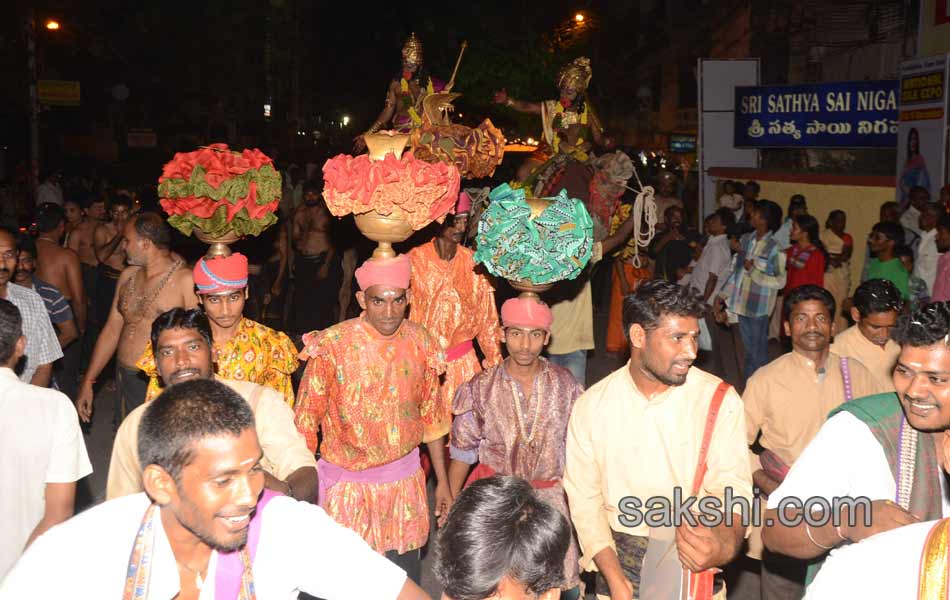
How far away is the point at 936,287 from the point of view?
28.9 ft

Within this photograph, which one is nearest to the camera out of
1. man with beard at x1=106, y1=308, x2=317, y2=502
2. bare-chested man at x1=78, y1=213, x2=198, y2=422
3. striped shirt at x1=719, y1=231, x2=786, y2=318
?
man with beard at x1=106, y1=308, x2=317, y2=502

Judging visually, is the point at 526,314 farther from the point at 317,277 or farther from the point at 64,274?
the point at 317,277

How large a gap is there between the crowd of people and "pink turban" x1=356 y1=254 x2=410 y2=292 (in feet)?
0.04

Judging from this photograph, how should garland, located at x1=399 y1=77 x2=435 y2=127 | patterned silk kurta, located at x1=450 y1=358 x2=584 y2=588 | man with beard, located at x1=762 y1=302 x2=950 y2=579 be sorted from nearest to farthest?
1. man with beard, located at x1=762 y1=302 x2=950 y2=579
2. patterned silk kurta, located at x1=450 y1=358 x2=584 y2=588
3. garland, located at x1=399 y1=77 x2=435 y2=127

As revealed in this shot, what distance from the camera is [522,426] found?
497 centimetres

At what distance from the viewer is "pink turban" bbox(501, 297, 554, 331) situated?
199 inches

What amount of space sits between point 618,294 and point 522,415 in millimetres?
6230

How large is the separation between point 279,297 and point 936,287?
7.37 m

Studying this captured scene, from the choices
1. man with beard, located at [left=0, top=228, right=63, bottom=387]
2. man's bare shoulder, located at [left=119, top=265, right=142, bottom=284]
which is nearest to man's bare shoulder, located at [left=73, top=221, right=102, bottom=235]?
man's bare shoulder, located at [left=119, top=265, right=142, bottom=284]

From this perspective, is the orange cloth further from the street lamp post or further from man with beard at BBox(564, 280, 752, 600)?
the street lamp post

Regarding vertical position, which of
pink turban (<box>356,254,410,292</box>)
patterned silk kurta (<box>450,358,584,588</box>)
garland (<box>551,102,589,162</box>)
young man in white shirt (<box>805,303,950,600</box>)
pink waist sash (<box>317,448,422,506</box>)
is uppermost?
garland (<box>551,102,589,162</box>)

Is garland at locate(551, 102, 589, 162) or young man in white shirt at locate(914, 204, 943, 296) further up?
garland at locate(551, 102, 589, 162)

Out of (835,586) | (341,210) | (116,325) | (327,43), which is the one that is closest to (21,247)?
(116,325)

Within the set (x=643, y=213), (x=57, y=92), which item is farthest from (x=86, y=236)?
(x=57, y=92)
